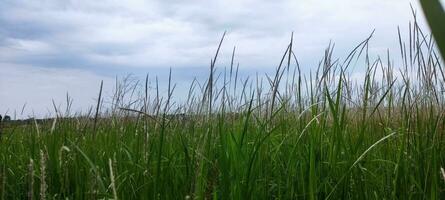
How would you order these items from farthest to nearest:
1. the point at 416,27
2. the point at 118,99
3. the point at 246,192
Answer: the point at 118,99, the point at 416,27, the point at 246,192

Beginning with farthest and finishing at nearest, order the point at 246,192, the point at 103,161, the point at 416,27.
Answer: the point at 103,161 → the point at 416,27 → the point at 246,192

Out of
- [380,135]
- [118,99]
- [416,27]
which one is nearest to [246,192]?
[416,27]

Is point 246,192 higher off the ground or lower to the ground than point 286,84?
lower

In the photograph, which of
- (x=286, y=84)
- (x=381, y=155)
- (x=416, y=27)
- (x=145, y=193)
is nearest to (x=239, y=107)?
(x=286, y=84)

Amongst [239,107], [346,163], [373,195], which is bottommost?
[373,195]

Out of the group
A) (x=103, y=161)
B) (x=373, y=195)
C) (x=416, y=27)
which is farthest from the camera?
(x=103, y=161)

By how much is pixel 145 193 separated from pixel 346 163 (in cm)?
80

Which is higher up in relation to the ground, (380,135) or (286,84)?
(286,84)

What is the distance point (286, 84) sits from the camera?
3172 mm

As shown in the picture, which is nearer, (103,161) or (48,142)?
(103,161)

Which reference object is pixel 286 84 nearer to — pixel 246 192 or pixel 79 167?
pixel 79 167

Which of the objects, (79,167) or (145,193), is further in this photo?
(79,167)

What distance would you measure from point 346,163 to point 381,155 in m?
0.50

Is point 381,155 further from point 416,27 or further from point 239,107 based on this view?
point 239,107
